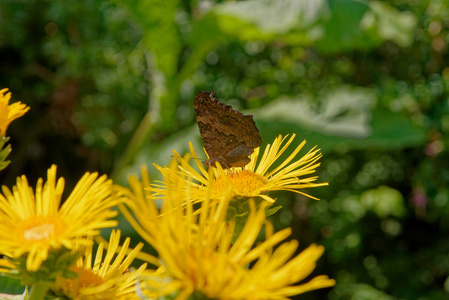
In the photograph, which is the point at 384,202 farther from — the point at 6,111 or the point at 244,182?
the point at 6,111

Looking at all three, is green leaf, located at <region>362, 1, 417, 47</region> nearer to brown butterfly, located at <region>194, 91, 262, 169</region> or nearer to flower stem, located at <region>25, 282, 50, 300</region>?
brown butterfly, located at <region>194, 91, 262, 169</region>

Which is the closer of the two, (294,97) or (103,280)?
(103,280)

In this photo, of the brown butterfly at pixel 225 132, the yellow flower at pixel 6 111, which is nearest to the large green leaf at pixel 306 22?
the brown butterfly at pixel 225 132

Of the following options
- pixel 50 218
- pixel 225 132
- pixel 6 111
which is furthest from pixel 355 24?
pixel 50 218

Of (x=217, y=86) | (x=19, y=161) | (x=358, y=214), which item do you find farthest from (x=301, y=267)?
(x=19, y=161)

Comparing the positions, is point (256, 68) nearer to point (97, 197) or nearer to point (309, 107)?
point (309, 107)

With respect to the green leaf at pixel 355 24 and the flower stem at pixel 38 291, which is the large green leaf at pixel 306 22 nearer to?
the green leaf at pixel 355 24
